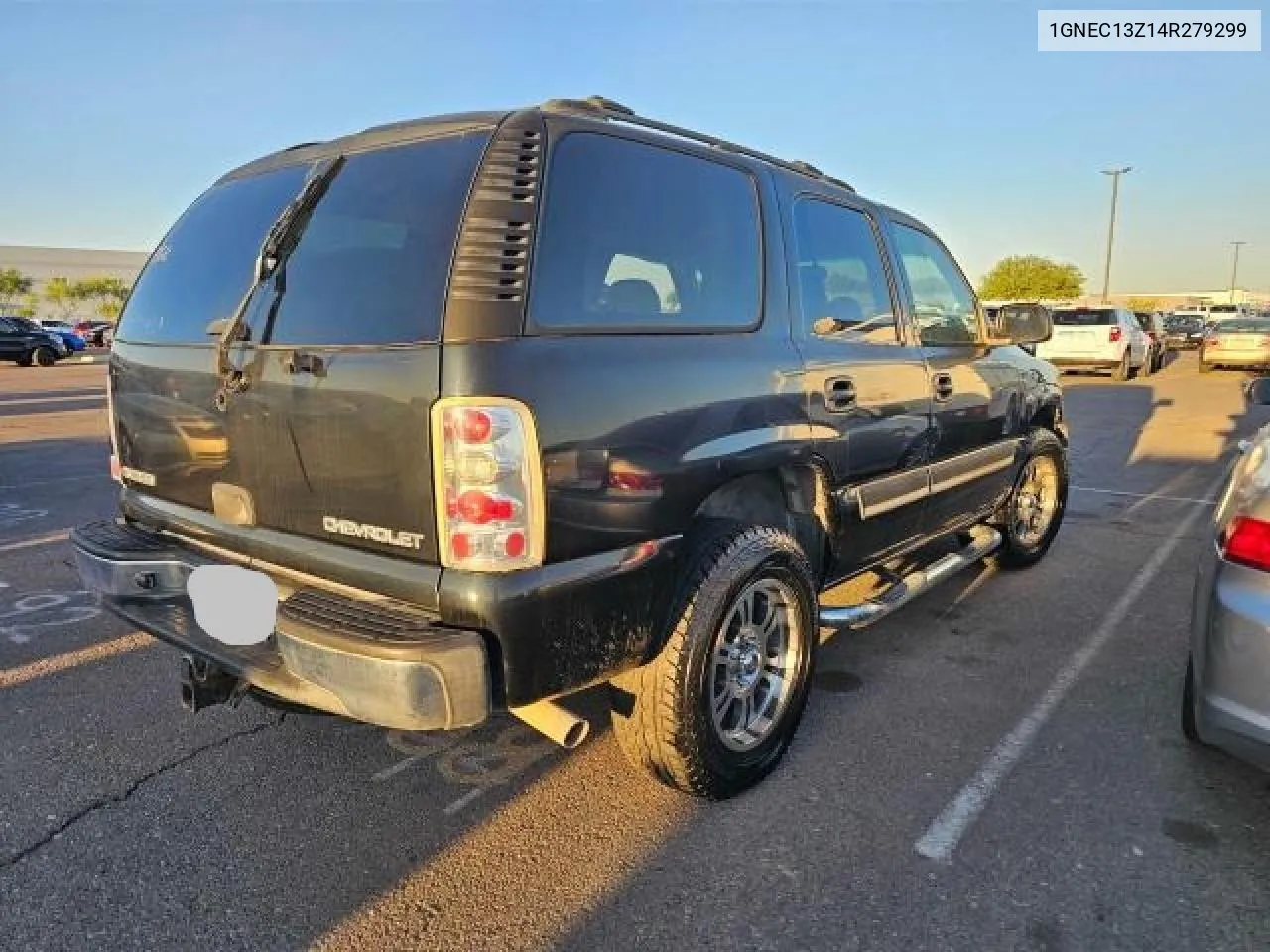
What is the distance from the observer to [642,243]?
255cm

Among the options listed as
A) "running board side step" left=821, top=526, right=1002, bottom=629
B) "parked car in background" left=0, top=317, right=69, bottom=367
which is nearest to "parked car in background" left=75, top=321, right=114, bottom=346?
"parked car in background" left=0, top=317, right=69, bottom=367

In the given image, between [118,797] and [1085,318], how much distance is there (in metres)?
20.8

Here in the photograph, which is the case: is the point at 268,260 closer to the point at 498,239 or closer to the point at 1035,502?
the point at 498,239

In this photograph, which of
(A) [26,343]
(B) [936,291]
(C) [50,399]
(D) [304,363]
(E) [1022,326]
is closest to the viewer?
(D) [304,363]

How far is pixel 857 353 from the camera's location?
10.9 feet

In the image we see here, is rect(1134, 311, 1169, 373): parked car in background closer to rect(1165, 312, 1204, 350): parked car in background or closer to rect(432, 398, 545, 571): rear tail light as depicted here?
rect(1165, 312, 1204, 350): parked car in background

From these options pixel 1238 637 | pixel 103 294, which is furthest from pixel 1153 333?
pixel 103 294

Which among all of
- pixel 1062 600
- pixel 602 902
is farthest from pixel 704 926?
pixel 1062 600

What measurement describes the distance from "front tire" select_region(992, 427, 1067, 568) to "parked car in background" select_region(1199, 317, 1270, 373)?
18.3 metres

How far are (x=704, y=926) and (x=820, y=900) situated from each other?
327 mm

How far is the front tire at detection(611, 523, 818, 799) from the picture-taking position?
2537 mm

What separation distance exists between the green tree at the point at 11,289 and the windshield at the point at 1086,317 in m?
68.2

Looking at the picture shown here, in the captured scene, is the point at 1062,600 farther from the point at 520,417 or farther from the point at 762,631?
the point at 520,417

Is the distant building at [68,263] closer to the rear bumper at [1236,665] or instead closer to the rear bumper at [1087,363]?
the rear bumper at [1087,363]
